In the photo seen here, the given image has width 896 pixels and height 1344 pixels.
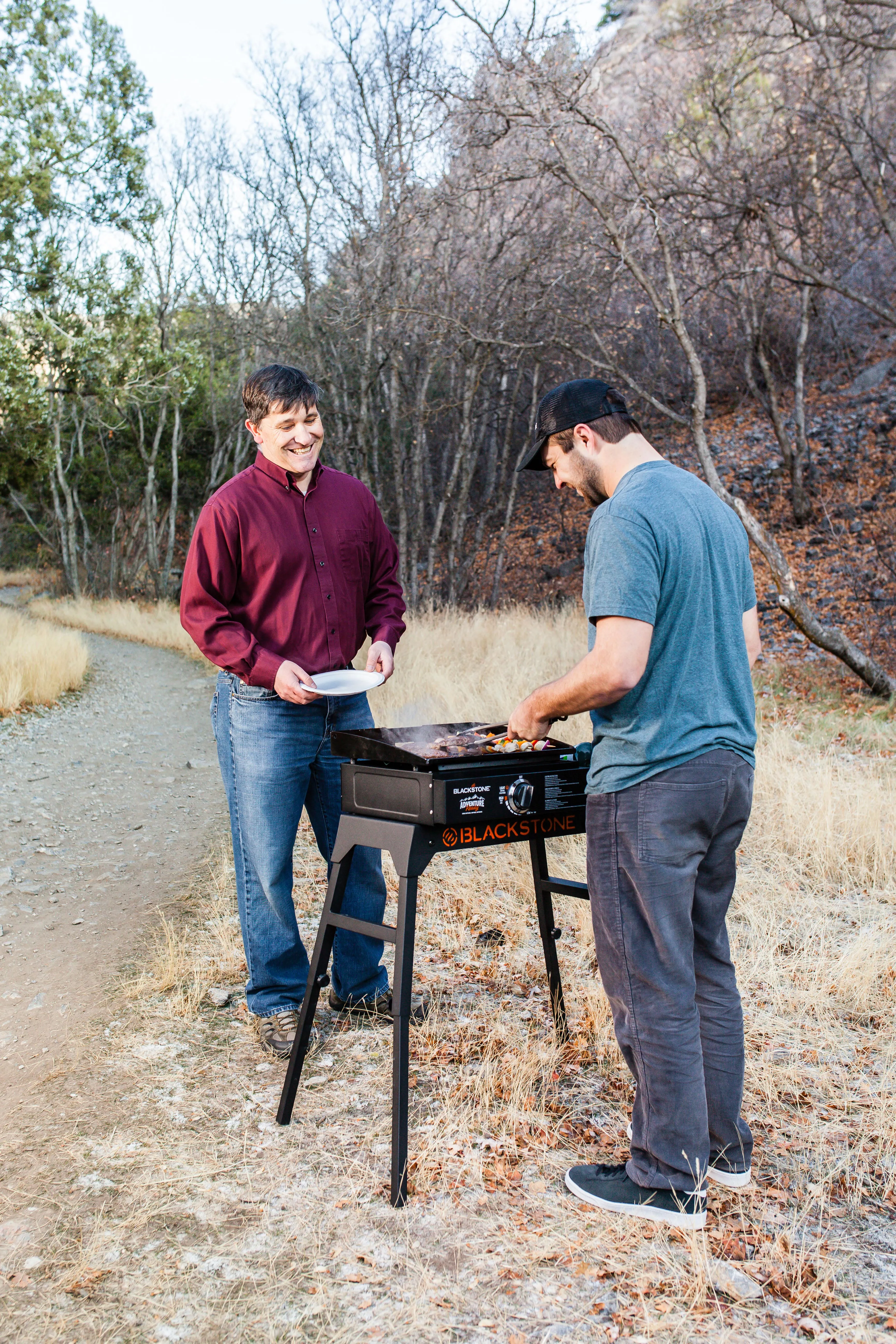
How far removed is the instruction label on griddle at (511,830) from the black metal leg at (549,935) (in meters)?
0.46

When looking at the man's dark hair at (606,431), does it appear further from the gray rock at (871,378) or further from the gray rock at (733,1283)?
the gray rock at (871,378)

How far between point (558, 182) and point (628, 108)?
296 inches

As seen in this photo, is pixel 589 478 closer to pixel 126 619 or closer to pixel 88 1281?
pixel 88 1281

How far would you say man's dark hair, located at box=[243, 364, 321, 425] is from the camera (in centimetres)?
312

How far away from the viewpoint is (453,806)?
2525mm

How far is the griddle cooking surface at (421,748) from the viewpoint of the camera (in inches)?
102

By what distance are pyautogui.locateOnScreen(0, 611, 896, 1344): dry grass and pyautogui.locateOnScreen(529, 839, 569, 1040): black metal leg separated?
8 centimetres

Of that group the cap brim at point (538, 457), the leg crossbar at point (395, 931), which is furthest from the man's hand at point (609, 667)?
the leg crossbar at point (395, 931)

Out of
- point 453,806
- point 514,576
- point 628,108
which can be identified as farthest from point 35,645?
point 628,108

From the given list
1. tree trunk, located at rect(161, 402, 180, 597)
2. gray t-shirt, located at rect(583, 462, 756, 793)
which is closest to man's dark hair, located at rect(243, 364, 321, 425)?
gray t-shirt, located at rect(583, 462, 756, 793)

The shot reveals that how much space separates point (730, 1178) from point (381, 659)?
73.1 inches

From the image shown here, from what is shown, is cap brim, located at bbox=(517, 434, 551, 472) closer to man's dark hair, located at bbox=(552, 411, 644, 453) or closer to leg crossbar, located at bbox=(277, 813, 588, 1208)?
man's dark hair, located at bbox=(552, 411, 644, 453)

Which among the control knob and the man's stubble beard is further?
the control knob

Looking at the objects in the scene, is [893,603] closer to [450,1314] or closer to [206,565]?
[206,565]
